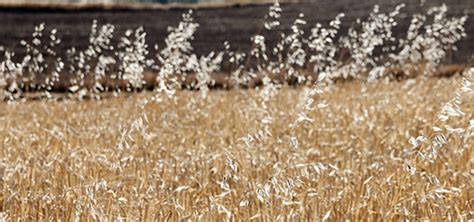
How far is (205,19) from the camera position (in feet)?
99.6

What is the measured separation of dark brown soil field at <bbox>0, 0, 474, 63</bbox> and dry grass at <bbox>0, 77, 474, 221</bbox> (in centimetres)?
1390

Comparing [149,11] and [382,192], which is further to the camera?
[149,11]

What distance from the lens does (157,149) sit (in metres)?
5.36

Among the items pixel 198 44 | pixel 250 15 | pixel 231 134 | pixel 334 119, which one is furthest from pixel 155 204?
pixel 250 15

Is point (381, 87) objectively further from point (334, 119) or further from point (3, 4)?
point (3, 4)

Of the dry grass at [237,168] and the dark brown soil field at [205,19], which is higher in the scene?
the dry grass at [237,168]

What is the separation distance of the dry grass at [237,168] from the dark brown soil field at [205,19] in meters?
13.9

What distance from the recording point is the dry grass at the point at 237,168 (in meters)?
3.38

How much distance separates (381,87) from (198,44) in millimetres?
13856

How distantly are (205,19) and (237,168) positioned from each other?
26868 millimetres

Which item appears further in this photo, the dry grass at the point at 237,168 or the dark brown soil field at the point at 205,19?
the dark brown soil field at the point at 205,19

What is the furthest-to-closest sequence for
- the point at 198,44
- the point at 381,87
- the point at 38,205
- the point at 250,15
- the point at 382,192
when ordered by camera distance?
the point at 250,15, the point at 198,44, the point at 381,87, the point at 38,205, the point at 382,192

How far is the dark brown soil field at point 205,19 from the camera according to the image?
79.2 ft

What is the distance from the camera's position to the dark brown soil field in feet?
79.2
